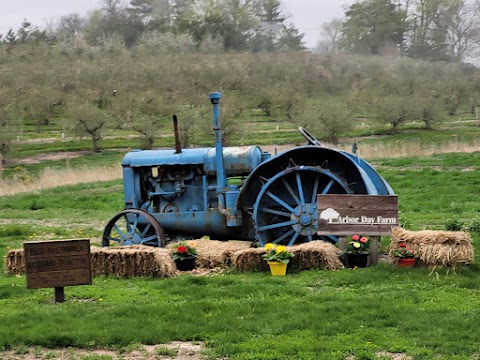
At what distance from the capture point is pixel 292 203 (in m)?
12.4

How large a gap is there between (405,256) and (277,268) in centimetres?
169

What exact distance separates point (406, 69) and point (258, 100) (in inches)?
384

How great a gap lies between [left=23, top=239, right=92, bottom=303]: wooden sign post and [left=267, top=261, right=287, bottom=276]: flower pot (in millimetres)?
2486

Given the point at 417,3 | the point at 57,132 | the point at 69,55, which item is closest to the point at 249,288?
the point at 57,132

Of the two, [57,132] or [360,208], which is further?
[57,132]

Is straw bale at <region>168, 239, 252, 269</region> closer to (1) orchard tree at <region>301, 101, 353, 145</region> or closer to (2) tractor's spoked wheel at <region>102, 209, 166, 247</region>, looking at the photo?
(2) tractor's spoked wheel at <region>102, 209, 166, 247</region>

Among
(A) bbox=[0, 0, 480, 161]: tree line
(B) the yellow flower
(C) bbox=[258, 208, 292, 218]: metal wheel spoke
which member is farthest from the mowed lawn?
(A) bbox=[0, 0, 480, 161]: tree line

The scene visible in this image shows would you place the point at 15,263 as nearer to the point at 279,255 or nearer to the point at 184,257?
the point at 184,257

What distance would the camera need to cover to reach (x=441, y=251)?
415 inches

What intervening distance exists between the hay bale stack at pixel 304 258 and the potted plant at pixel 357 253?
15cm

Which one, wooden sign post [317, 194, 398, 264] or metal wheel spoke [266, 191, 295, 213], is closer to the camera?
wooden sign post [317, 194, 398, 264]

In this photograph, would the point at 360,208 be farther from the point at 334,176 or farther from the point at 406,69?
the point at 406,69

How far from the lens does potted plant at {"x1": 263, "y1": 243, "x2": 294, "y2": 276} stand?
10867 millimetres

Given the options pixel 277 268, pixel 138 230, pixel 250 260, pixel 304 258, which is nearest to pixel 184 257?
pixel 250 260
